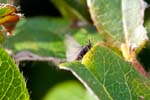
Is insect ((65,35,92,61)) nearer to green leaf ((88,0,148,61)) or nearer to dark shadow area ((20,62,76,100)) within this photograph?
green leaf ((88,0,148,61))

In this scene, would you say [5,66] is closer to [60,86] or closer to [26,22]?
[60,86]

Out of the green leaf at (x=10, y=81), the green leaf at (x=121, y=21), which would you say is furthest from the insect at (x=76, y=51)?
the green leaf at (x=10, y=81)

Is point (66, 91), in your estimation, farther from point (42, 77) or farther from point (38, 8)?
point (38, 8)

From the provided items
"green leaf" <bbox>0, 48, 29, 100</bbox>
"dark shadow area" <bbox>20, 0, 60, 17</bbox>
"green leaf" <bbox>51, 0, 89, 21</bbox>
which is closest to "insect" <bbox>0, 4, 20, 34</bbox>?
"green leaf" <bbox>0, 48, 29, 100</bbox>

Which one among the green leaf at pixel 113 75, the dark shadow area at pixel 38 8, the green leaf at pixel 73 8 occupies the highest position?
the green leaf at pixel 113 75

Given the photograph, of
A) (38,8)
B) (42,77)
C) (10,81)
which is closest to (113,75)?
(10,81)

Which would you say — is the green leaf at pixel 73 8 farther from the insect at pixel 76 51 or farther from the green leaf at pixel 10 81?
the green leaf at pixel 10 81
